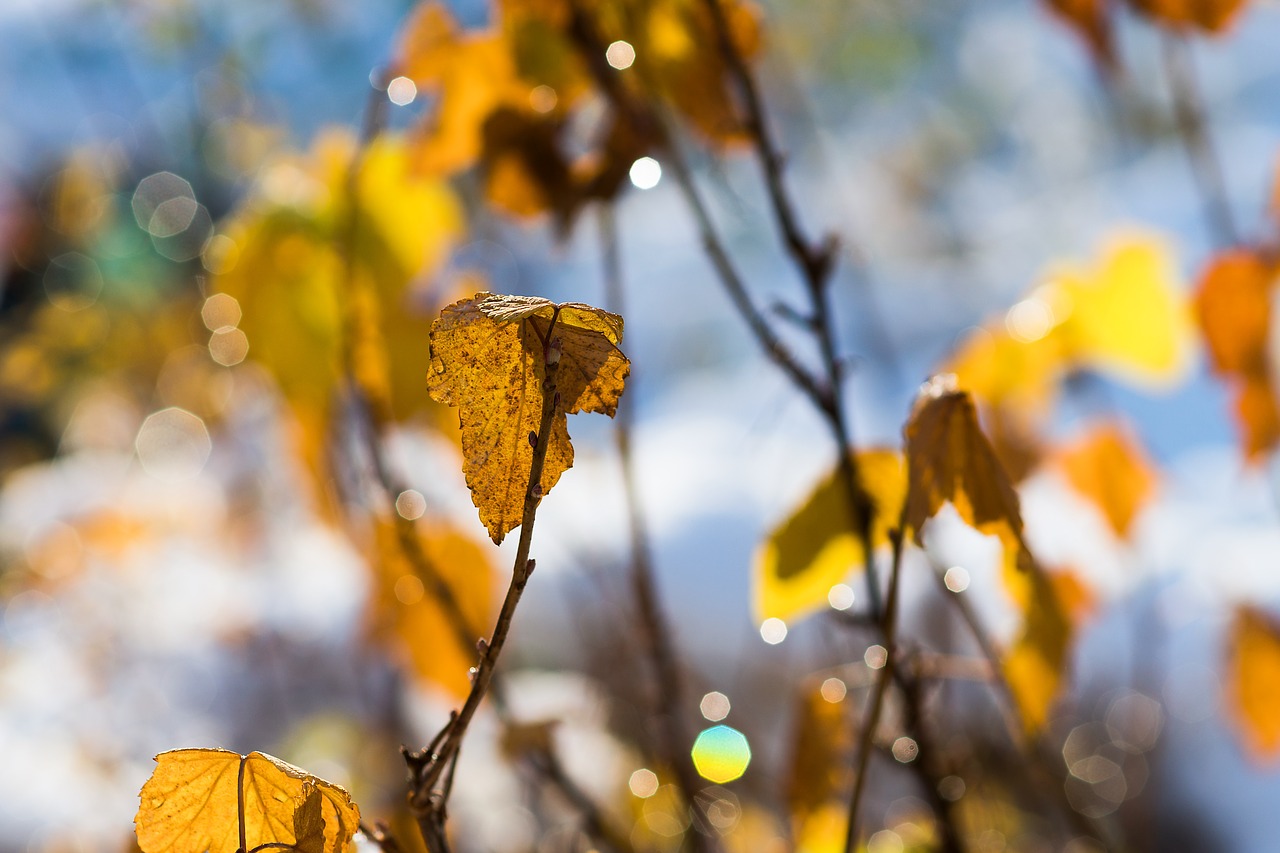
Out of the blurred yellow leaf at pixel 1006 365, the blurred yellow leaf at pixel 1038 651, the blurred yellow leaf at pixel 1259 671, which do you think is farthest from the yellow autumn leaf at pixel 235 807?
the blurred yellow leaf at pixel 1259 671

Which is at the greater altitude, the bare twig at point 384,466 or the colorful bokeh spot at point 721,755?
the bare twig at point 384,466

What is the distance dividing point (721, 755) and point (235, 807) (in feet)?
0.82

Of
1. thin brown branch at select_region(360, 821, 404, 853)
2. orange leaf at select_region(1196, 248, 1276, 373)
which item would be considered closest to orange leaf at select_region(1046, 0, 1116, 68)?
orange leaf at select_region(1196, 248, 1276, 373)

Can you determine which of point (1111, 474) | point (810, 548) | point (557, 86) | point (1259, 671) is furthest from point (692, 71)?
point (1259, 671)

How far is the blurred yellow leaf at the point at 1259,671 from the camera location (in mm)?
618

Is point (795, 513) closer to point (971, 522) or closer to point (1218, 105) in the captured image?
point (971, 522)

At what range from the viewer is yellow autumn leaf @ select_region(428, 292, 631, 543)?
6.8 inches

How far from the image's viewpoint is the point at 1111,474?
24.7 inches

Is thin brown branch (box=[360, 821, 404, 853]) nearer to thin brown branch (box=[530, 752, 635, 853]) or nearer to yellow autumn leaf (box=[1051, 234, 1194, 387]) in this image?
thin brown branch (box=[530, 752, 635, 853])

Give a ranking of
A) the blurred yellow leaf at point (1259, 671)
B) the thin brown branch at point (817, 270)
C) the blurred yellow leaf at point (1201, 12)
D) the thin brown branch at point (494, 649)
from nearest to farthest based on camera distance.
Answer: the thin brown branch at point (494, 649) < the thin brown branch at point (817, 270) < the blurred yellow leaf at point (1201, 12) < the blurred yellow leaf at point (1259, 671)

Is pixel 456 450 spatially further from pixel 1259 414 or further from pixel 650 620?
pixel 1259 414

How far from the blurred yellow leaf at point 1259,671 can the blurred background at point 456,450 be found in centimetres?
3

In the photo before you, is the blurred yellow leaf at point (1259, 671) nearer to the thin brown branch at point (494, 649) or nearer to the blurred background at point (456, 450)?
the blurred background at point (456, 450)

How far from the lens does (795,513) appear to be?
13.5 inches
